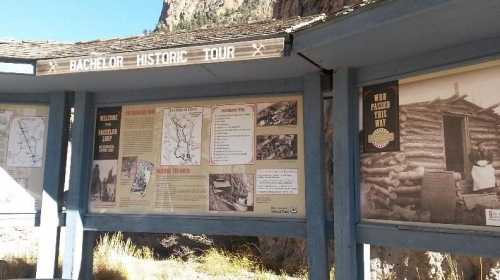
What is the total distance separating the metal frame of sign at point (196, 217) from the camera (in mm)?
4371

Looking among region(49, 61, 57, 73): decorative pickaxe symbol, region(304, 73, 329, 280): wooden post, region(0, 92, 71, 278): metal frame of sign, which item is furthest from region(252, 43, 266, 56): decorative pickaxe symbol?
region(0, 92, 71, 278): metal frame of sign

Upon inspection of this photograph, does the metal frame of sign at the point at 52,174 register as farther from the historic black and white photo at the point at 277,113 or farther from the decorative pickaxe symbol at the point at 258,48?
the decorative pickaxe symbol at the point at 258,48

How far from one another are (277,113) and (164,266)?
18.6ft

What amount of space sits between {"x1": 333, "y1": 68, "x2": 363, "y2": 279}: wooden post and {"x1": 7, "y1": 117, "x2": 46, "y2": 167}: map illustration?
3.87 m

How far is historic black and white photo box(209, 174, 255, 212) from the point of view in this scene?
4.70 metres

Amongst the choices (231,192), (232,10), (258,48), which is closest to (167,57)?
(258,48)

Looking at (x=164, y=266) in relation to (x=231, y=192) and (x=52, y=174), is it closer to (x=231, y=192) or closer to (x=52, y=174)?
(x=52, y=174)

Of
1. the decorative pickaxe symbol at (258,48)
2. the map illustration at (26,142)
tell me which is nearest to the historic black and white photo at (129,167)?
the map illustration at (26,142)

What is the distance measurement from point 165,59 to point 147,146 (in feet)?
4.75

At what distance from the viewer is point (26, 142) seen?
18.3 ft

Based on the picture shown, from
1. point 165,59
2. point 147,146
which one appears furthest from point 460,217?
point 147,146

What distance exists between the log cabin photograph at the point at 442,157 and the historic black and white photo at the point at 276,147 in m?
0.89

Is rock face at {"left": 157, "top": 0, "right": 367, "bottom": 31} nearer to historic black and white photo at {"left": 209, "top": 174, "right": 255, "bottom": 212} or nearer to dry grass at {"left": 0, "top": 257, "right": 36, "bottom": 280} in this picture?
historic black and white photo at {"left": 209, "top": 174, "right": 255, "bottom": 212}

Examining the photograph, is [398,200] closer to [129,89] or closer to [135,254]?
[129,89]
